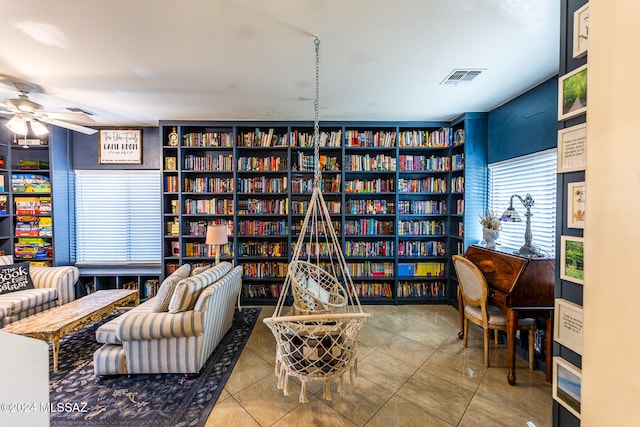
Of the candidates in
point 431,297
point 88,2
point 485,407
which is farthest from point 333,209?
point 88,2

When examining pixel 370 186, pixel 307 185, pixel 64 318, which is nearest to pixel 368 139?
pixel 370 186

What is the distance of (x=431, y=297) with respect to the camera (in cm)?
357

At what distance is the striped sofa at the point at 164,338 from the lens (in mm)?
1899

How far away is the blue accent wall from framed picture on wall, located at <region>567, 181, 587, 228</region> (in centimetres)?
172

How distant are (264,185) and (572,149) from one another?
3.16m

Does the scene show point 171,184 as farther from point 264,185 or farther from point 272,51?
point 272,51

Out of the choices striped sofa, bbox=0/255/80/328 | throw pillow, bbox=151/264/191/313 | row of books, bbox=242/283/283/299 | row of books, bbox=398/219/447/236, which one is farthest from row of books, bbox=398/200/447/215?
striped sofa, bbox=0/255/80/328

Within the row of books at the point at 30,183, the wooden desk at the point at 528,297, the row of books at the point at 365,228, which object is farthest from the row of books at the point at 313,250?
the row of books at the point at 30,183

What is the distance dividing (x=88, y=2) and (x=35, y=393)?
6.94 ft

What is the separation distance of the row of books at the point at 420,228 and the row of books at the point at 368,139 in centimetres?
117

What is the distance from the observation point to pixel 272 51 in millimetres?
1929

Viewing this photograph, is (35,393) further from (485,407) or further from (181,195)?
(181,195)

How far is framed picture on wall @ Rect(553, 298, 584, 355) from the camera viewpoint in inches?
38.7

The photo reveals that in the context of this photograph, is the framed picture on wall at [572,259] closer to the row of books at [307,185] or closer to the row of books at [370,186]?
the row of books at [370,186]
